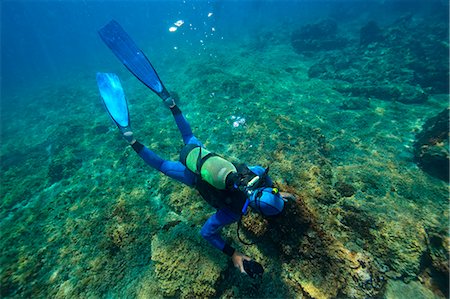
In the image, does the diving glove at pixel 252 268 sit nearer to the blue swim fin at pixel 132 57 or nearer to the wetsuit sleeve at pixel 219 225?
the wetsuit sleeve at pixel 219 225

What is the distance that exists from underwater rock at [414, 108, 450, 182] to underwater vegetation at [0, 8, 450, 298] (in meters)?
0.04

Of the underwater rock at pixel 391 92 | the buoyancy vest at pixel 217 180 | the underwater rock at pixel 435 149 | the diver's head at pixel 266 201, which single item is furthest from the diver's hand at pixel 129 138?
the underwater rock at pixel 391 92

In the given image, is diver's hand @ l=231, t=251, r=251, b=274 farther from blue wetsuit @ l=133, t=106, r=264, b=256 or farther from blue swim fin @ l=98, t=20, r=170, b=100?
blue swim fin @ l=98, t=20, r=170, b=100

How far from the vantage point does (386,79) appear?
43.7ft

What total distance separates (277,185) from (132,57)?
18.2ft

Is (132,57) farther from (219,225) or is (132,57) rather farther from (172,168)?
(219,225)

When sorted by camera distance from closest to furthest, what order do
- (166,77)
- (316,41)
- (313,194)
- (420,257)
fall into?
(420,257) < (313,194) < (166,77) < (316,41)

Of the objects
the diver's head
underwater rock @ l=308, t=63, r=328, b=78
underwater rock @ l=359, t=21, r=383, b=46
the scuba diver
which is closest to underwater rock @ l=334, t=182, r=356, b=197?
the scuba diver

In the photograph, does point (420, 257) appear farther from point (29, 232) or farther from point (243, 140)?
point (29, 232)

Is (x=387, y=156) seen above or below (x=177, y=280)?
above

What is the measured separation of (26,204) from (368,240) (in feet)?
34.7

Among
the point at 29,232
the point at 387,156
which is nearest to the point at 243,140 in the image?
the point at 387,156

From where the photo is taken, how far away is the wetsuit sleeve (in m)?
3.94

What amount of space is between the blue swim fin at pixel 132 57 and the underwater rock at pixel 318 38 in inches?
736
